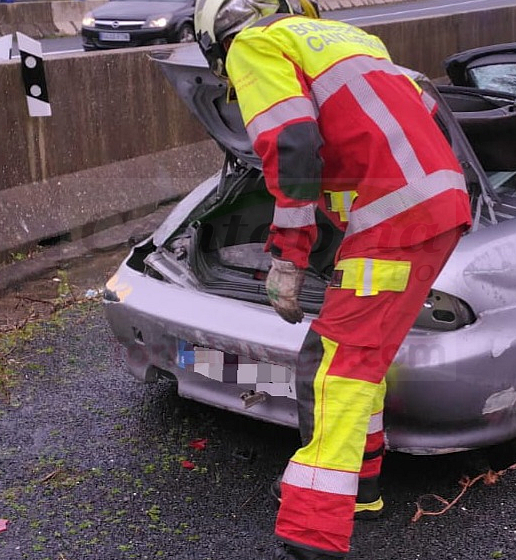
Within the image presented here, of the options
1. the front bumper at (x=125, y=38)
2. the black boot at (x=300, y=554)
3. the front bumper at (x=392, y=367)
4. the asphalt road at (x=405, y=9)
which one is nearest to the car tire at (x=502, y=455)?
the front bumper at (x=392, y=367)

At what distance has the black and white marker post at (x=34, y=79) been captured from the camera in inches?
231

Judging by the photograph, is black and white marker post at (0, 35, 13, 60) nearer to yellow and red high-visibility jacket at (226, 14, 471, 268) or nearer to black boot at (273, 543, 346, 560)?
yellow and red high-visibility jacket at (226, 14, 471, 268)

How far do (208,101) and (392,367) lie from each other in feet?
4.11

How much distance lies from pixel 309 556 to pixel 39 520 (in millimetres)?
1036

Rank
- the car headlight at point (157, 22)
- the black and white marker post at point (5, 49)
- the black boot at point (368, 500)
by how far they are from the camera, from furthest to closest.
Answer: the car headlight at point (157, 22) → the black and white marker post at point (5, 49) → the black boot at point (368, 500)

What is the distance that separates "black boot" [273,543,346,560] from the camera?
2795 millimetres

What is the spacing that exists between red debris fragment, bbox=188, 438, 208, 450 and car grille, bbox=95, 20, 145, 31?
39.7 feet

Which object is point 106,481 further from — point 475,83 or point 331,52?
point 475,83

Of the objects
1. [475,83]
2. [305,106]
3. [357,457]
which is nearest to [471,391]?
[357,457]

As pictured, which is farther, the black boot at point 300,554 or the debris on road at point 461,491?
the debris on road at point 461,491

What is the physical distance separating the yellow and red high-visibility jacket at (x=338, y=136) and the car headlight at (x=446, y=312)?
1.23 feet

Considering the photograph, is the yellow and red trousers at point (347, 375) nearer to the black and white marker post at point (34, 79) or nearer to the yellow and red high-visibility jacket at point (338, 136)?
the yellow and red high-visibility jacket at point (338, 136)

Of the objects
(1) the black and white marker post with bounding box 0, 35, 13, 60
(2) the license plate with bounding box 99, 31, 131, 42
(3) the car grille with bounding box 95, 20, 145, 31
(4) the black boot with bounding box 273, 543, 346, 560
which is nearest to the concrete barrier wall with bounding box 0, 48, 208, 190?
(1) the black and white marker post with bounding box 0, 35, 13, 60

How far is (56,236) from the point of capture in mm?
6172
